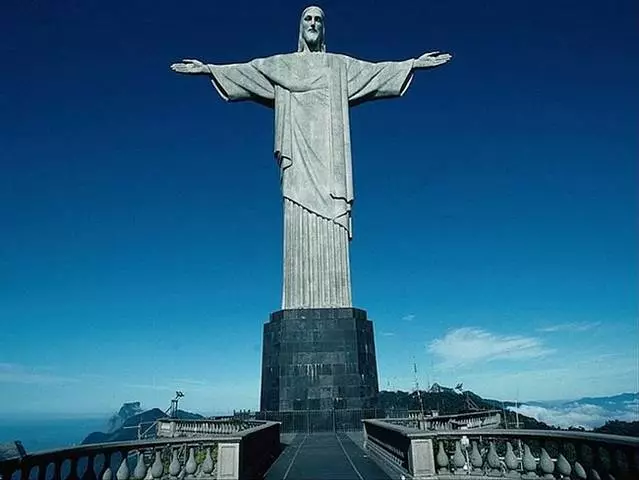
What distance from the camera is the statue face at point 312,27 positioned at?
18.8 m

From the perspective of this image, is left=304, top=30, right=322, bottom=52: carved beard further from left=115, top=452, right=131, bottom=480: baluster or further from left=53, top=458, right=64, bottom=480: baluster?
left=53, top=458, right=64, bottom=480: baluster

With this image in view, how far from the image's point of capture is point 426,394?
44.8m

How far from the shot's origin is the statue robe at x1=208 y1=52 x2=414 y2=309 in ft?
56.2

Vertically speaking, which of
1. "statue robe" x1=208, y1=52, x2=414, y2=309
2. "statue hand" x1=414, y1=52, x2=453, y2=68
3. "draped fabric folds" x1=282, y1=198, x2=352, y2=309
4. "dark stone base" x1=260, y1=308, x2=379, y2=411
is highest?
"statue hand" x1=414, y1=52, x2=453, y2=68

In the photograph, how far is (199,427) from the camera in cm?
1694

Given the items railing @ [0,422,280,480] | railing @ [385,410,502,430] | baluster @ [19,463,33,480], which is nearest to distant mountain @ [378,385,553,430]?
railing @ [385,410,502,430]

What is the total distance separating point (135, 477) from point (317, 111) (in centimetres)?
1347

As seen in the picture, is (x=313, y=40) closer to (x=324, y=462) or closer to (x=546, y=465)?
(x=324, y=462)

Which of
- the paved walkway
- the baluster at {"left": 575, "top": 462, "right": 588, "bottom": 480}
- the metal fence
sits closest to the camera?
the baluster at {"left": 575, "top": 462, "right": 588, "bottom": 480}

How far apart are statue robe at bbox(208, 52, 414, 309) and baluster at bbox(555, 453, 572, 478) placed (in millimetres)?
9998

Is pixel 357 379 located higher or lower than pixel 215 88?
lower

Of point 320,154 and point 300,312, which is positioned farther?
point 320,154

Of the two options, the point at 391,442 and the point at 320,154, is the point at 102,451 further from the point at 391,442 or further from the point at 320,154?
the point at 320,154

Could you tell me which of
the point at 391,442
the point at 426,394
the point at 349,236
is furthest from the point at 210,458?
the point at 426,394
